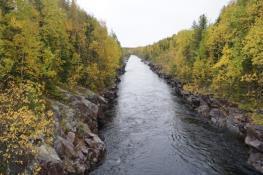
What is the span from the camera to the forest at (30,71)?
21.4 m

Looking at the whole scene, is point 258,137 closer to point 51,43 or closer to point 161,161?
point 161,161

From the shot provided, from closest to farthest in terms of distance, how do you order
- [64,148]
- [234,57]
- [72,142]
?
[64,148] < [72,142] < [234,57]

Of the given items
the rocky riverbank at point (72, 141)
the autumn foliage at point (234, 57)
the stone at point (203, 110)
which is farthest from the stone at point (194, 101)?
the rocky riverbank at point (72, 141)

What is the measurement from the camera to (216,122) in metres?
48.8

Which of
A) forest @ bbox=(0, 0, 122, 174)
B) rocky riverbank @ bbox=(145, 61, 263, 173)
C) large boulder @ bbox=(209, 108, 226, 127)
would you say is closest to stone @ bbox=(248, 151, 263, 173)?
rocky riverbank @ bbox=(145, 61, 263, 173)

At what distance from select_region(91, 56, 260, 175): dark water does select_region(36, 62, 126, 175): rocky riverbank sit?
1894mm

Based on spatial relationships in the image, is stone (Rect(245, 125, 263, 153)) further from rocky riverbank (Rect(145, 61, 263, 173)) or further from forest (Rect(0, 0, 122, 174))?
forest (Rect(0, 0, 122, 174))

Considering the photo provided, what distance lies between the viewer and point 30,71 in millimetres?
34000

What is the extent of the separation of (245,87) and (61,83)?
94.9 ft

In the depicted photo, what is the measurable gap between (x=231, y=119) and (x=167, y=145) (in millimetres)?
12921

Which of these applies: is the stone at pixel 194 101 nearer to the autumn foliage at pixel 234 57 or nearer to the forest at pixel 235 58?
the forest at pixel 235 58

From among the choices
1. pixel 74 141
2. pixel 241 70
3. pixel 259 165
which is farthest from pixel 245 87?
pixel 74 141

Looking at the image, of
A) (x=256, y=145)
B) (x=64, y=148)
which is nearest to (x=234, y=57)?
(x=256, y=145)

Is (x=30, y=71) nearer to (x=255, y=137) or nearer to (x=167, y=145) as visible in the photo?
(x=167, y=145)
